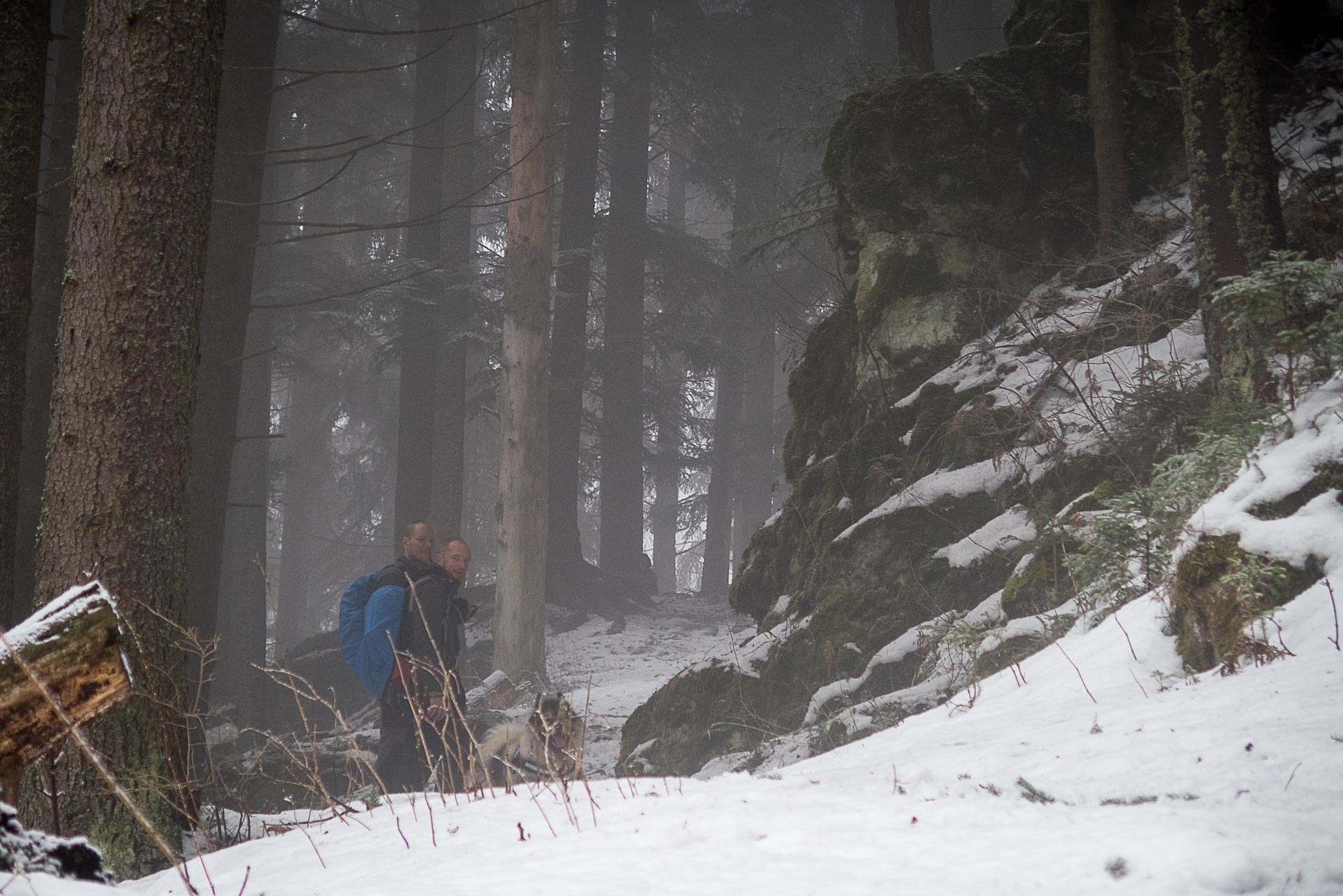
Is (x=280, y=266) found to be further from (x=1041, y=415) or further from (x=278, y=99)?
(x=1041, y=415)

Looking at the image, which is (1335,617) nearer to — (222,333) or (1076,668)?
(1076,668)

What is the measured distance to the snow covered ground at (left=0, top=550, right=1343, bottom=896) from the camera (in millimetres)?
2020

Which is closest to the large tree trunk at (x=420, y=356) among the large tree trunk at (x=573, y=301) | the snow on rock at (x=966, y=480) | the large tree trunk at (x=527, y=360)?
the large tree trunk at (x=573, y=301)

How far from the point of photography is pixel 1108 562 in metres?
4.64

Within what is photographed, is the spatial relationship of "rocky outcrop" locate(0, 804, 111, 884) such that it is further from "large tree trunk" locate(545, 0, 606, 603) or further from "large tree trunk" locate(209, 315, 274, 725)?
"large tree trunk" locate(209, 315, 274, 725)

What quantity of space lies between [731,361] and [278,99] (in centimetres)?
1019

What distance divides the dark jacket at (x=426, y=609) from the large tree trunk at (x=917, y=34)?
27.3ft

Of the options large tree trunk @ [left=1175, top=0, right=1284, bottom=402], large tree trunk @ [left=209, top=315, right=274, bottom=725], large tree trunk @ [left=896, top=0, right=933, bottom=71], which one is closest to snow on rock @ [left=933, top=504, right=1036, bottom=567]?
large tree trunk @ [left=1175, top=0, right=1284, bottom=402]

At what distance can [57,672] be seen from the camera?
6.97ft

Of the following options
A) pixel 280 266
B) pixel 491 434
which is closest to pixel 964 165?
pixel 280 266

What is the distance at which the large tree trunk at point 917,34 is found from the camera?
10453 mm

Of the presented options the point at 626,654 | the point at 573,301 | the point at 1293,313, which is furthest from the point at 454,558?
the point at 573,301

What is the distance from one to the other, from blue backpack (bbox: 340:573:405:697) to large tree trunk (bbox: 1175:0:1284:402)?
526 centimetres

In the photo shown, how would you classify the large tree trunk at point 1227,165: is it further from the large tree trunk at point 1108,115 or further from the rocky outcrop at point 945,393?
the large tree trunk at point 1108,115
